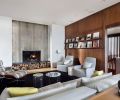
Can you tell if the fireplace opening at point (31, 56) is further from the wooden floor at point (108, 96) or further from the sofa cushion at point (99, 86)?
the wooden floor at point (108, 96)

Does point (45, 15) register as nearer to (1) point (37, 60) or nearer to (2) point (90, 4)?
(2) point (90, 4)

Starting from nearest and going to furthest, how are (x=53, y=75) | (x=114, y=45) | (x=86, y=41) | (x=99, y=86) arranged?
(x=99, y=86)
(x=53, y=75)
(x=86, y=41)
(x=114, y=45)

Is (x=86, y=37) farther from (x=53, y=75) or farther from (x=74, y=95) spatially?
(x=74, y=95)

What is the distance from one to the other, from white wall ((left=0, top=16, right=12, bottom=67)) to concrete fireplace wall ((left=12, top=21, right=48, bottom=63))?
42cm

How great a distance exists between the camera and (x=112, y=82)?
1.94m

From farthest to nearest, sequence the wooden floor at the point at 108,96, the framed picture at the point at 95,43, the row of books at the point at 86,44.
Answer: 1. the row of books at the point at 86,44
2. the framed picture at the point at 95,43
3. the wooden floor at the point at 108,96

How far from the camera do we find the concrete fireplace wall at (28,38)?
22.6ft

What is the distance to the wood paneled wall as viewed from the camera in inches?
197

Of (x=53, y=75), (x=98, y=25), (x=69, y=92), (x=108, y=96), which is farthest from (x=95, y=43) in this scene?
(x=69, y=92)

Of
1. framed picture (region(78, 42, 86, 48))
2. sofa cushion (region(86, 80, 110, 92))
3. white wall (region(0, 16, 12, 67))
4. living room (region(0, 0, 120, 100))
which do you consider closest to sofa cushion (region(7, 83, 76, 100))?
sofa cushion (region(86, 80, 110, 92))

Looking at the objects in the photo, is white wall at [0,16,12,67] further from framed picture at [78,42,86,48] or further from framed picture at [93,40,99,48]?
framed picture at [93,40,99,48]

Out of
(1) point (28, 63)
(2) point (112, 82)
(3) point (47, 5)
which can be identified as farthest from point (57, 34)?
(2) point (112, 82)

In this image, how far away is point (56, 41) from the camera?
7.87 metres

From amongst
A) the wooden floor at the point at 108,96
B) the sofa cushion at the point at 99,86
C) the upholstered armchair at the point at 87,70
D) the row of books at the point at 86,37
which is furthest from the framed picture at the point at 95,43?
the wooden floor at the point at 108,96
